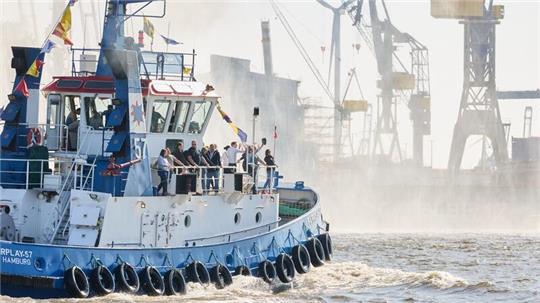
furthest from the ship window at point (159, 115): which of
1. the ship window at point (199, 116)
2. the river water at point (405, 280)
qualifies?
the river water at point (405, 280)

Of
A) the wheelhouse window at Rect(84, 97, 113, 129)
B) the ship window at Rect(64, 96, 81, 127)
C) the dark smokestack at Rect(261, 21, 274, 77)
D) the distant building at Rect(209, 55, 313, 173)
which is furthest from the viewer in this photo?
the dark smokestack at Rect(261, 21, 274, 77)

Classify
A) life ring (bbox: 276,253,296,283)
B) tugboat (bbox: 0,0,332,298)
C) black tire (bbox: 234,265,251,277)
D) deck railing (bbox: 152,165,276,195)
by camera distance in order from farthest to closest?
1. life ring (bbox: 276,253,296,283)
2. black tire (bbox: 234,265,251,277)
3. deck railing (bbox: 152,165,276,195)
4. tugboat (bbox: 0,0,332,298)

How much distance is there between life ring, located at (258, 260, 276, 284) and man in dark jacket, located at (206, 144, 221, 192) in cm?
204

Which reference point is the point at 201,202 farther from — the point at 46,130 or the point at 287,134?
the point at 287,134

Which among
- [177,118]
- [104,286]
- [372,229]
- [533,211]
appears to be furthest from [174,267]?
[533,211]

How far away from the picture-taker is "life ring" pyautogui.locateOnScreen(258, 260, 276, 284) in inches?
1179

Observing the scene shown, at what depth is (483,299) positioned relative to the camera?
30609 millimetres

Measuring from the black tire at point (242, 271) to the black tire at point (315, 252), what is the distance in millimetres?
3775

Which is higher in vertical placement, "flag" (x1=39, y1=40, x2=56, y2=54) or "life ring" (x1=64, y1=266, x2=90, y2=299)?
"flag" (x1=39, y1=40, x2=56, y2=54)

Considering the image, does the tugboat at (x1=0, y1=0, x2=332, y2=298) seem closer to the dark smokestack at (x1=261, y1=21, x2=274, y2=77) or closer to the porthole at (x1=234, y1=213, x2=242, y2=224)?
the porthole at (x1=234, y1=213, x2=242, y2=224)

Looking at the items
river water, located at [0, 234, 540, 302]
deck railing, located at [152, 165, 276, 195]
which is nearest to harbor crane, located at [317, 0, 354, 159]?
river water, located at [0, 234, 540, 302]

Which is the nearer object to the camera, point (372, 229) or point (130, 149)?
point (130, 149)

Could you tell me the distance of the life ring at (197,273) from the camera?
27234 mm

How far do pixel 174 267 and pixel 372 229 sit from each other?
42.3 m
